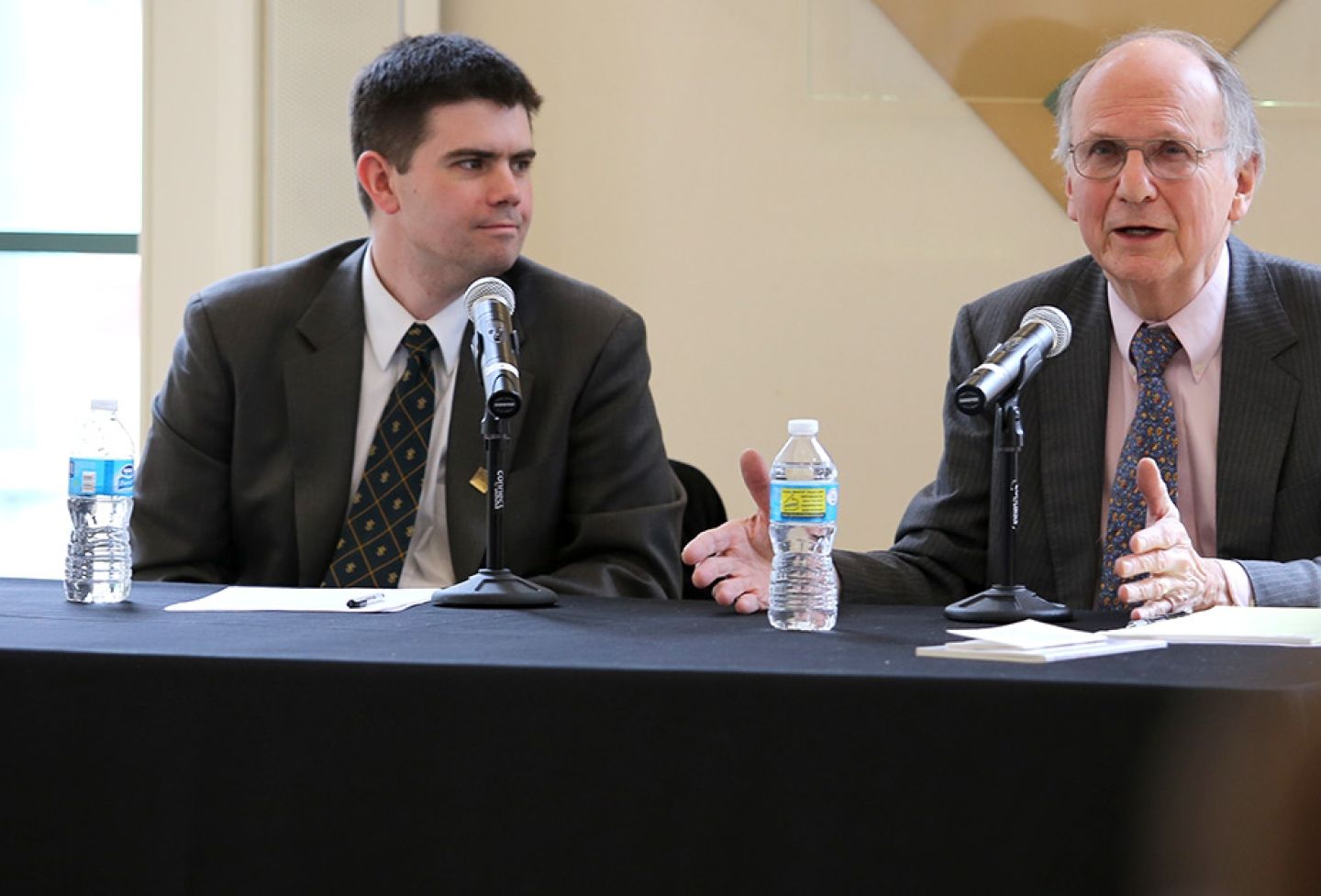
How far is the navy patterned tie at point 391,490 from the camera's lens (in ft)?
7.88

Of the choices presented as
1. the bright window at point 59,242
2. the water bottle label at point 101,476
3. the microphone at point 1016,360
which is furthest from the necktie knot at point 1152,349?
the bright window at point 59,242

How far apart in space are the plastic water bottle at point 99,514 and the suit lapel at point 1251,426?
1473 millimetres

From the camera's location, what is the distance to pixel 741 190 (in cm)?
378

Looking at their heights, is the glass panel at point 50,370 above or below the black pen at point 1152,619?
above

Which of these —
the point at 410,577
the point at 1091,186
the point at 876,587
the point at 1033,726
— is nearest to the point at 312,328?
the point at 410,577

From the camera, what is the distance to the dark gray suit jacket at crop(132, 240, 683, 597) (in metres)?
2.44

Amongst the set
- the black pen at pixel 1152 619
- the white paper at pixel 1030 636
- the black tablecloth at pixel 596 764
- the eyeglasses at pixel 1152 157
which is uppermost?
the eyeglasses at pixel 1152 157

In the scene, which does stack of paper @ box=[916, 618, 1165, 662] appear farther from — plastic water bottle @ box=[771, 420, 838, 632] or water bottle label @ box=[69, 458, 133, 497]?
water bottle label @ box=[69, 458, 133, 497]

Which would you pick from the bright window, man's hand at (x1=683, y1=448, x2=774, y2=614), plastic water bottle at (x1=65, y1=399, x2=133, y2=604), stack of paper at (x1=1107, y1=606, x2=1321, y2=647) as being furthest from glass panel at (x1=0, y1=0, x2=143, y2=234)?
stack of paper at (x1=1107, y1=606, x2=1321, y2=647)

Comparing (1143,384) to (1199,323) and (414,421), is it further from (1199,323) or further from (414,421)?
(414,421)

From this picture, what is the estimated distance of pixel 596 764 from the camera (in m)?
1.35

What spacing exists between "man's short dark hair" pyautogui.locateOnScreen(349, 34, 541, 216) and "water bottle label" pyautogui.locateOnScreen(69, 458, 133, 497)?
36.9 inches

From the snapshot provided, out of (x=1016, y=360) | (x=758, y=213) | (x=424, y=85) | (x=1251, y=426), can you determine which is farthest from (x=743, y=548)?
(x=758, y=213)

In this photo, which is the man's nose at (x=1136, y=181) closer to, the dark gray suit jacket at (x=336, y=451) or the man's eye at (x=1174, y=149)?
the man's eye at (x=1174, y=149)
